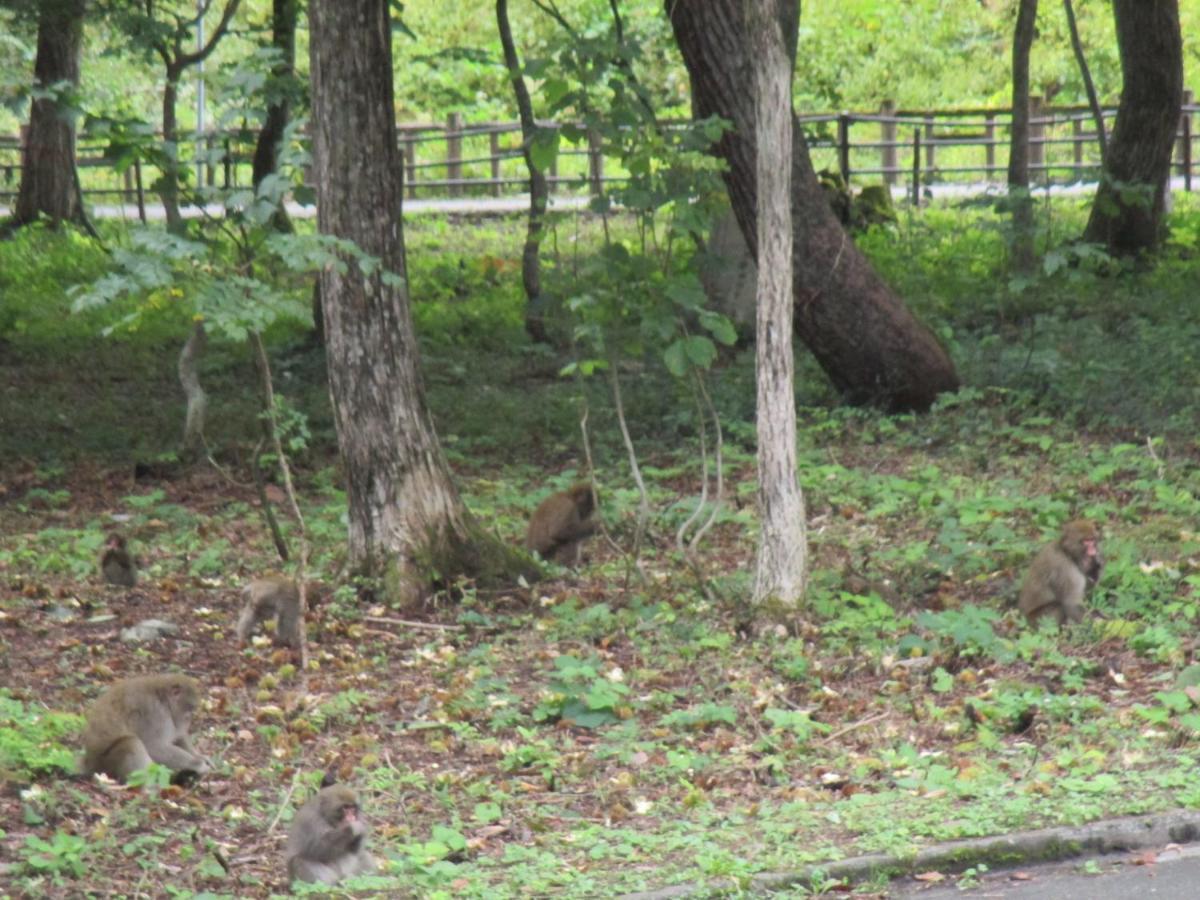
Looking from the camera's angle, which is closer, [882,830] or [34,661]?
[882,830]

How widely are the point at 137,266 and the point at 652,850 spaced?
3.86m

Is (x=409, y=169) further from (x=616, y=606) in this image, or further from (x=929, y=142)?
(x=616, y=606)

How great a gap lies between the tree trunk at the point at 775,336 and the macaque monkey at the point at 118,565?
3899 mm

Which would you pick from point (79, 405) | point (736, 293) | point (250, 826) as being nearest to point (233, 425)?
point (79, 405)

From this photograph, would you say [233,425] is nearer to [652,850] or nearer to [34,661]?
[34,661]

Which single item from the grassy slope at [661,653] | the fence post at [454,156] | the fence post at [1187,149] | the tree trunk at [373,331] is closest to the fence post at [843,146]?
the fence post at [1187,149]

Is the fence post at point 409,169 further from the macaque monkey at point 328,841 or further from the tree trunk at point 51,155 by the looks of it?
the macaque monkey at point 328,841

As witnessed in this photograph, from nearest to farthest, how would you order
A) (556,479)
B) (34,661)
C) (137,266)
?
(137,266) < (34,661) < (556,479)

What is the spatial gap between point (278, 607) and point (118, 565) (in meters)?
1.57

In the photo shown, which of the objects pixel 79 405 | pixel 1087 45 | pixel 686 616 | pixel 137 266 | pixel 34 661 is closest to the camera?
pixel 137 266

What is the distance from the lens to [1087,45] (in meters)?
36.7

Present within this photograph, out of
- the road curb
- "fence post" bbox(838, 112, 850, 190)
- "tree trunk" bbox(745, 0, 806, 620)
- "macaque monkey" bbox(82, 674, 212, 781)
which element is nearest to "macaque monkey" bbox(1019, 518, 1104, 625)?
"tree trunk" bbox(745, 0, 806, 620)

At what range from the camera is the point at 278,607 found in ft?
29.9

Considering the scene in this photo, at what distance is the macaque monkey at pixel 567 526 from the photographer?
10586 millimetres
